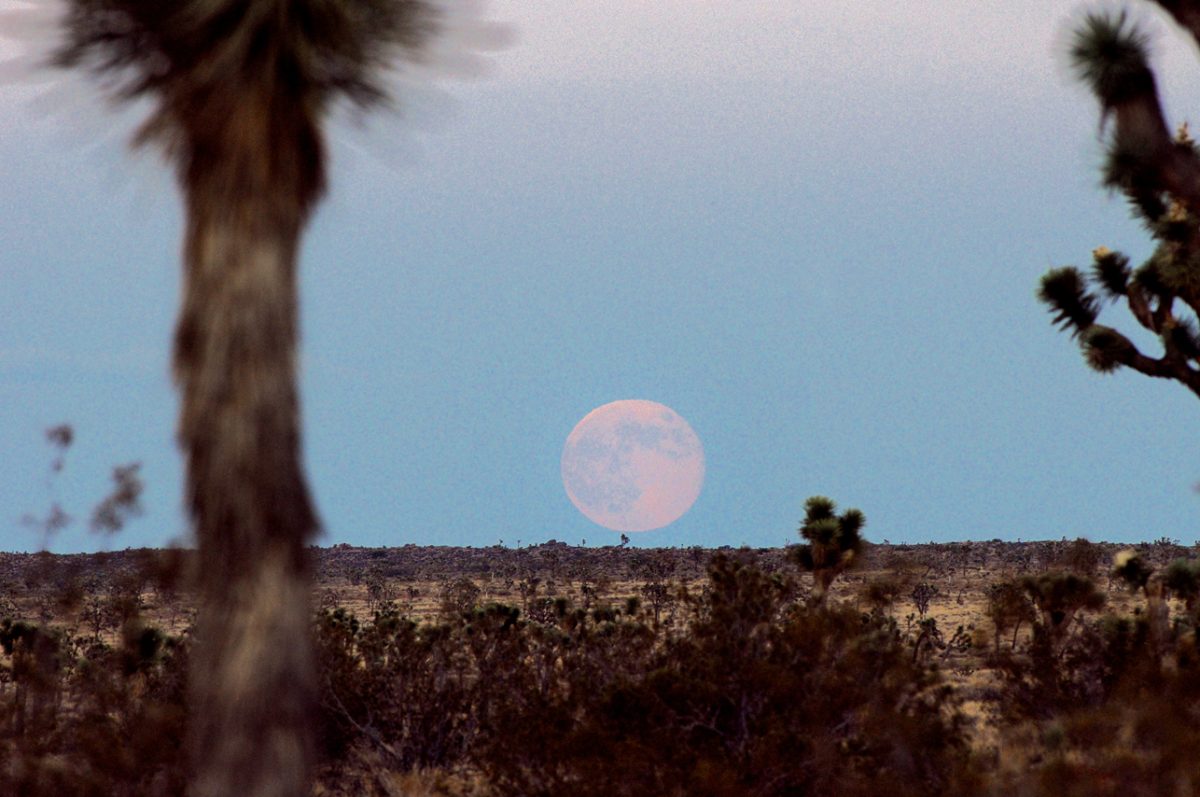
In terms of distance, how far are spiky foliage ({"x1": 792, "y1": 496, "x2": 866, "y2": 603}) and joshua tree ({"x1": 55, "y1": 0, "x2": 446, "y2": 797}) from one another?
47.6 ft

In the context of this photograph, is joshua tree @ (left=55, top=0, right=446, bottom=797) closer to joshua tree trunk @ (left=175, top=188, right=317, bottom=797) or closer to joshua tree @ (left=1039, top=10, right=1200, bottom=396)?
joshua tree trunk @ (left=175, top=188, right=317, bottom=797)

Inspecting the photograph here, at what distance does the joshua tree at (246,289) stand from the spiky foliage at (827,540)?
1450 cm

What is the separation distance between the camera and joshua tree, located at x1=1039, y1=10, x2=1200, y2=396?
14.7 meters

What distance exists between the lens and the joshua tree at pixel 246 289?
277 inches

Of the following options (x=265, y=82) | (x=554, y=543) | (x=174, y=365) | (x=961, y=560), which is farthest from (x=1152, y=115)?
(x=554, y=543)

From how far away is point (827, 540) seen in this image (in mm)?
20859

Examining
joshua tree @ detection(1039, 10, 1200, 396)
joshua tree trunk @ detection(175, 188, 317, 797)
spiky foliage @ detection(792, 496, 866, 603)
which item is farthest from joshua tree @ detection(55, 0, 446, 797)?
spiky foliage @ detection(792, 496, 866, 603)

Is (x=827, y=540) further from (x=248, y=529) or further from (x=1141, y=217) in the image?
(x=248, y=529)

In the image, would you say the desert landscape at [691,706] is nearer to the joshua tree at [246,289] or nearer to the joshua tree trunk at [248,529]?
the joshua tree trunk at [248,529]

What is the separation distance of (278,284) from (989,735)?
1346 cm

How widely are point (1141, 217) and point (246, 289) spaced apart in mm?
14151

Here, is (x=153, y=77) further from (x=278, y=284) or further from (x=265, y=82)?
(x=278, y=284)

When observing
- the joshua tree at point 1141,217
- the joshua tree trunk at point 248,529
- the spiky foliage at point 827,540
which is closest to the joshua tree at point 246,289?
the joshua tree trunk at point 248,529

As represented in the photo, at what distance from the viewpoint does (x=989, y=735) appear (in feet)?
55.7
